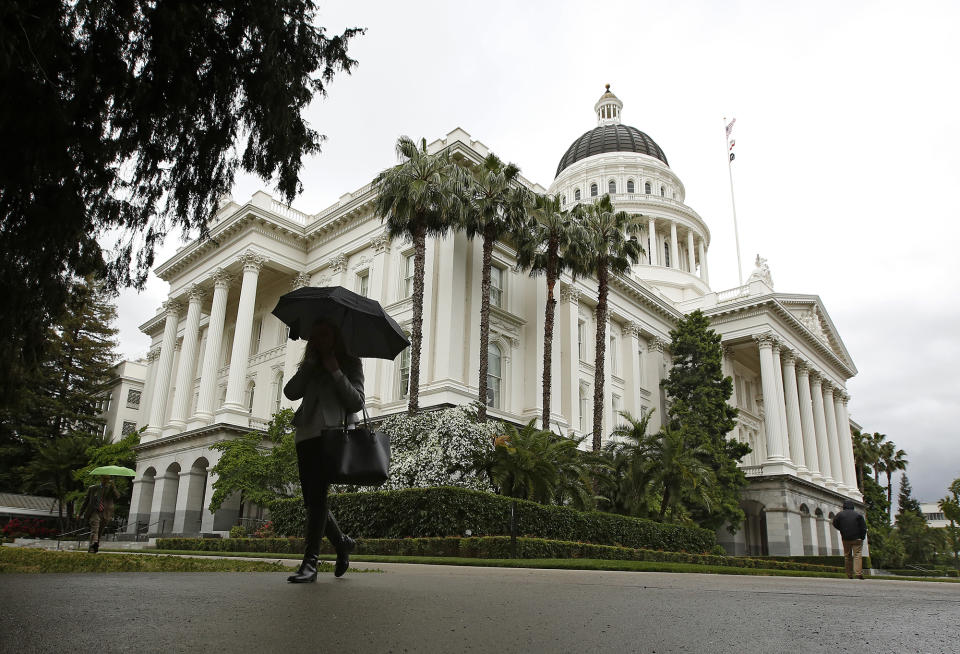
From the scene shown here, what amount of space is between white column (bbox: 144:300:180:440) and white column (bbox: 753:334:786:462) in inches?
1402

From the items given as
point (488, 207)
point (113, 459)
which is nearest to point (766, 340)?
point (488, 207)

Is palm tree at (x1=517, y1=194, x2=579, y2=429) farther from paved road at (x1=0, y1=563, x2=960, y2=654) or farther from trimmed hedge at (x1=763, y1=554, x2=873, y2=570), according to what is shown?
paved road at (x1=0, y1=563, x2=960, y2=654)

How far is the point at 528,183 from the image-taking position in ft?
112

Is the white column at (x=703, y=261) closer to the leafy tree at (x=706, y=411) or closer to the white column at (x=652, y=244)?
the white column at (x=652, y=244)

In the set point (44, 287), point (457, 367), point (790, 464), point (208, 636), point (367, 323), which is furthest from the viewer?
point (790, 464)

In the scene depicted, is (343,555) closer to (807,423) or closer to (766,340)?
(766,340)

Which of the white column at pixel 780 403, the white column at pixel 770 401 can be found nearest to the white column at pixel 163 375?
the white column at pixel 770 401

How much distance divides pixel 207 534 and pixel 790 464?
109 feet

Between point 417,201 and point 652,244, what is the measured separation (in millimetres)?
37804

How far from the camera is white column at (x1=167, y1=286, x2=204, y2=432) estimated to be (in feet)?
121

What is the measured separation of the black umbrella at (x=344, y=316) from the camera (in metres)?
5.47

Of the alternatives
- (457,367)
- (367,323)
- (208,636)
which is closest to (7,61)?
(367,323)

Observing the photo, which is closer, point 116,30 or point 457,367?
point 116,30

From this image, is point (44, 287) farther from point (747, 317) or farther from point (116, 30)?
point (747, 317)
